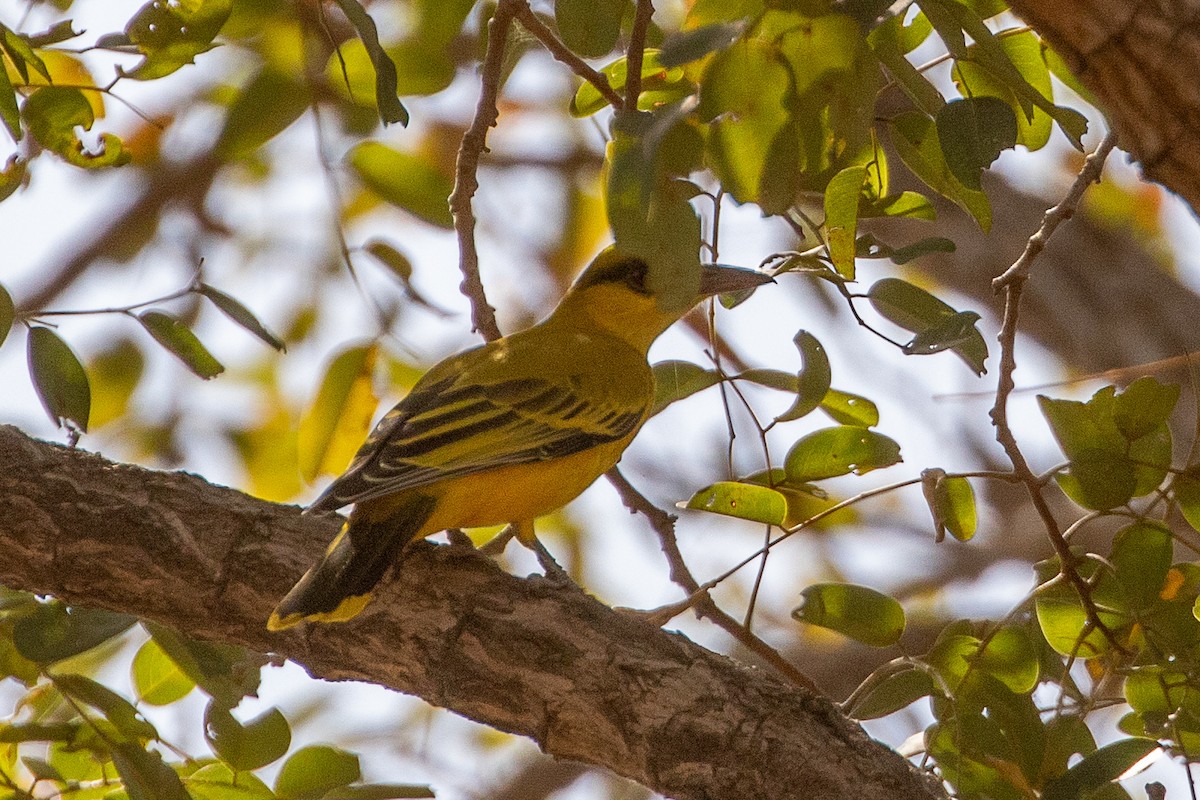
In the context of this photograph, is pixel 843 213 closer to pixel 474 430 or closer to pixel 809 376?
pixel 809 376

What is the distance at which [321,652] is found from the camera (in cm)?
308

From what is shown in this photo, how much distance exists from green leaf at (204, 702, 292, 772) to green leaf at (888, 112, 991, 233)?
1.76 meters

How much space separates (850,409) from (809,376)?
1.47 ft

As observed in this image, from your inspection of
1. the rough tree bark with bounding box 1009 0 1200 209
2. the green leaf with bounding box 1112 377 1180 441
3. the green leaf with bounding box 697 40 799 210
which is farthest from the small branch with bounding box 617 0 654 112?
the green leaf with bounding box 1112 377 1180 441

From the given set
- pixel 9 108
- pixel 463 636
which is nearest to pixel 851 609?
pixel 463 636

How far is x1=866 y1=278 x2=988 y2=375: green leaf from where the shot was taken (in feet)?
8.12

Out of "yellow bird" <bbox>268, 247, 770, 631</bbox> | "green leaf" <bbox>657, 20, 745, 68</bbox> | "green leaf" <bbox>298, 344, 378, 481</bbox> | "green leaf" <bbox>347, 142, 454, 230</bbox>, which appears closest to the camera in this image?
"green leaf" <bbox>657, 20, 745, 68</bbox>

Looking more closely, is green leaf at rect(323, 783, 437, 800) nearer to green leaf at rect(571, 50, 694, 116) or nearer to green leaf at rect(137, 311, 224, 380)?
green leaf at rect(137, 311, 224, 380)

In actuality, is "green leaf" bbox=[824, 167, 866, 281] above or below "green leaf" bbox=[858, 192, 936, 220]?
below

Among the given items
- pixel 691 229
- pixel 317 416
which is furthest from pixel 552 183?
pixel 691 229

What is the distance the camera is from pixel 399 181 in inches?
141

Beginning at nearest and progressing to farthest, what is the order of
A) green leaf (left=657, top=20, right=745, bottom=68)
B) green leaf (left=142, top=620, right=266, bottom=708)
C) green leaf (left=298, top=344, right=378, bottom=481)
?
green leaf (left=657, top=20, right=745, bottom=68) → green leaf (left=142, top=620, right=266, bottom=708) → green leaf (left=298, top=344, right=378, bottom=481)

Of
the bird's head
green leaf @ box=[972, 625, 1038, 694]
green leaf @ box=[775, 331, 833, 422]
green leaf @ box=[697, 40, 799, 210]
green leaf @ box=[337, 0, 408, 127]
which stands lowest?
green leaf @ box=[972, 625, 1038, 694]

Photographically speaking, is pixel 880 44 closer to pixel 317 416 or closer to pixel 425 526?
pixel 425 526
